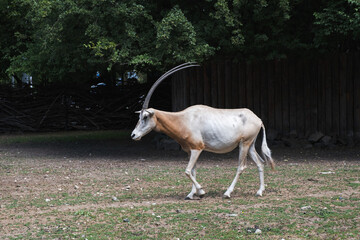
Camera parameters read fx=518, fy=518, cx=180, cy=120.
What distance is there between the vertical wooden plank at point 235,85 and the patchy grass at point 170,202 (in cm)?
282

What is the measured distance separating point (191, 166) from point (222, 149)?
0.62m

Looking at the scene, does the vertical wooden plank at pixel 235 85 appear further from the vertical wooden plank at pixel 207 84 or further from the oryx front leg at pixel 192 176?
the oryx front leg at pixel 192 176

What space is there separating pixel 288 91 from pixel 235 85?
1579 mm

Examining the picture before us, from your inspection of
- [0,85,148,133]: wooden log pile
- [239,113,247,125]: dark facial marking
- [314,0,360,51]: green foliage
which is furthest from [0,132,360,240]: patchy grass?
[0,85,148,133]: wooden log pile

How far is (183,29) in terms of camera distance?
12312mm

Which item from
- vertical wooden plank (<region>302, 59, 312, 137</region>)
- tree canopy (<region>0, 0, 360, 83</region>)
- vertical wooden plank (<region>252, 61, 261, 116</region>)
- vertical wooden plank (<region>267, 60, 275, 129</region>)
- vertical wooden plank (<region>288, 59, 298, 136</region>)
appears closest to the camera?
tree canopy (<region>0, 0, 360, 83</region>)

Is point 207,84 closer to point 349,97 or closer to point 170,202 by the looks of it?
point 349,97

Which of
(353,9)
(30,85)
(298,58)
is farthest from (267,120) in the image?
(30,85)

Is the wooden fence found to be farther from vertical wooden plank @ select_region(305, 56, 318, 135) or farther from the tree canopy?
the tree canopy

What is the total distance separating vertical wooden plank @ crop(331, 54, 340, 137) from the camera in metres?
14.7

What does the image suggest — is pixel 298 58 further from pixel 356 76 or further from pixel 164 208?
pixel 164 208

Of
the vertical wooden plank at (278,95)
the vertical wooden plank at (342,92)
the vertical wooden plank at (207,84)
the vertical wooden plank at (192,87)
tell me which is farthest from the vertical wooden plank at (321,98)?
the vertical wooden plank at (192,87)

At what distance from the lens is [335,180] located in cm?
970

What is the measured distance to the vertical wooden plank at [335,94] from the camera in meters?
14.7
